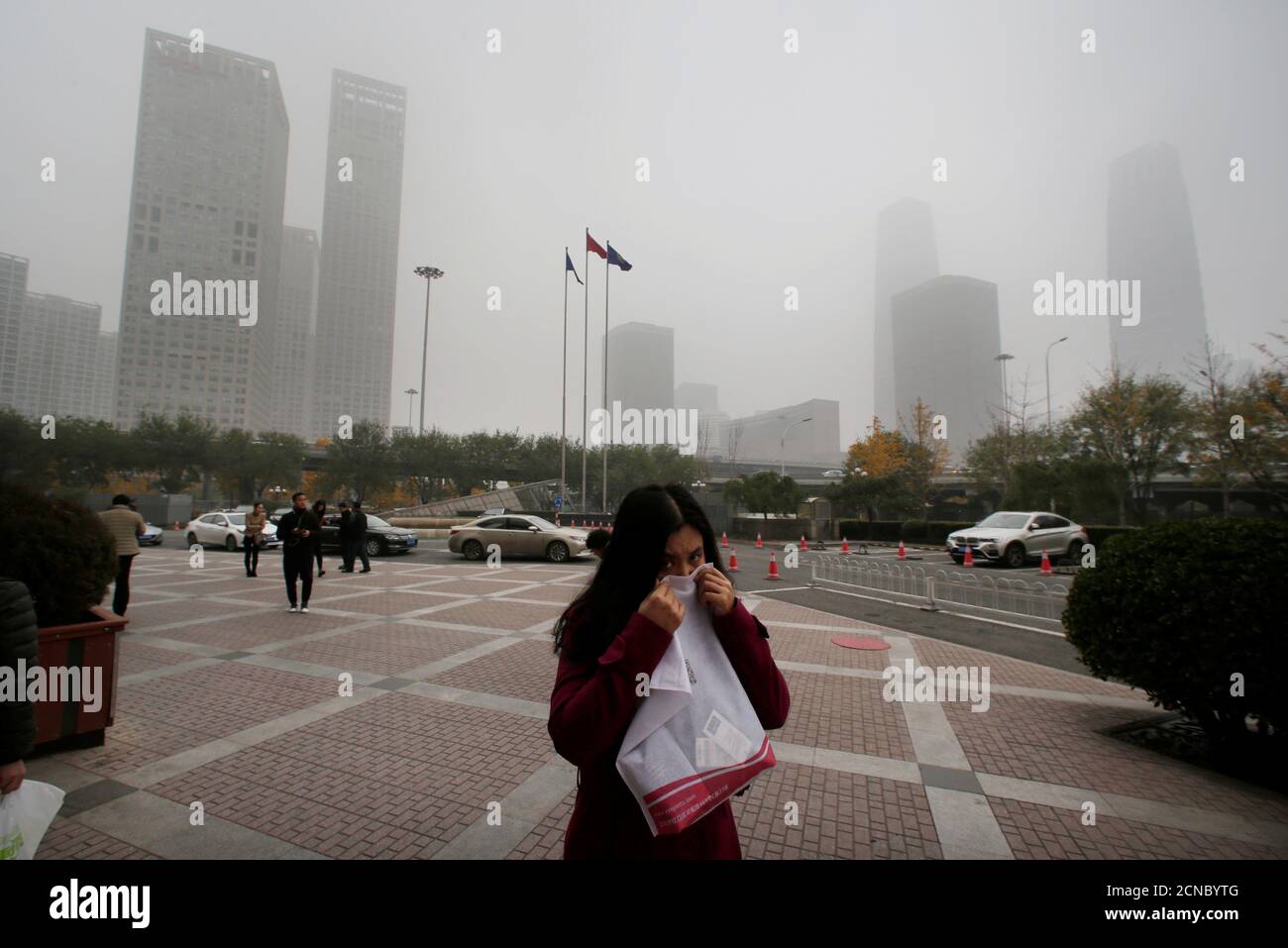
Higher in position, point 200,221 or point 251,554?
point 200,221

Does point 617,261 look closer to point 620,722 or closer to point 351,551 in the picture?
point 351,551

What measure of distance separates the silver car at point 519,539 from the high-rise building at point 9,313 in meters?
10.4

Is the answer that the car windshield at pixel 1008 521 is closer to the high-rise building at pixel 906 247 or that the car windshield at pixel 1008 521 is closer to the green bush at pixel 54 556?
the green bush at pixel 54 556

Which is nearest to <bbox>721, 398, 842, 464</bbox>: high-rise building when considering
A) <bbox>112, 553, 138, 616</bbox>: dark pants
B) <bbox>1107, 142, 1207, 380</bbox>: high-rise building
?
<bbox>1107, 142, 1207, 380</bbox>: high-rise building

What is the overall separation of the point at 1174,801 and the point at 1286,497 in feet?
83.5

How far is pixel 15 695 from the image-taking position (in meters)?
1.72

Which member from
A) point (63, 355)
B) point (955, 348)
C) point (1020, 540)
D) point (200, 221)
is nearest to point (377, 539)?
point (1020, 540)

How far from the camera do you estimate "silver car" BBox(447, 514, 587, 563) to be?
57.5ft

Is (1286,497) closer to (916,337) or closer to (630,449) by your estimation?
(630,449)

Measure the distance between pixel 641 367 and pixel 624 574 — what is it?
55.7m

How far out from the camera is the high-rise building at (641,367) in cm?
5566

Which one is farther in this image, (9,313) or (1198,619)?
(9,313)

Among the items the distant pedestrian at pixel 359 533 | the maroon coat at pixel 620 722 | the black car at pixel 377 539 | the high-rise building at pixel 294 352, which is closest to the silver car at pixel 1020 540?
the distant pedestrian at pixel 359 533
